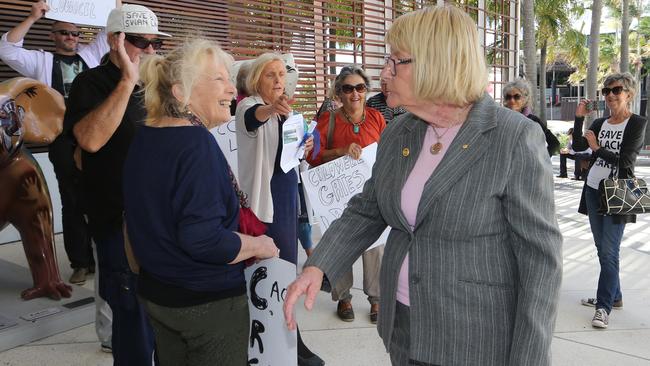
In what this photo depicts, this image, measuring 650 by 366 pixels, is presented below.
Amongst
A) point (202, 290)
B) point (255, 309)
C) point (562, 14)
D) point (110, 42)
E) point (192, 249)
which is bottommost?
point (255, 309)

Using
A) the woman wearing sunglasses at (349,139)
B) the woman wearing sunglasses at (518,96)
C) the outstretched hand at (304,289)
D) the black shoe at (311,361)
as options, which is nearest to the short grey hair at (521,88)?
the woman wearing sunglasses at (518,96)

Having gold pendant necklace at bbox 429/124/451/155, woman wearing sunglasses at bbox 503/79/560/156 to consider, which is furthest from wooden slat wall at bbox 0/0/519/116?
gold pendant necklace at bbox 429/124/451/155

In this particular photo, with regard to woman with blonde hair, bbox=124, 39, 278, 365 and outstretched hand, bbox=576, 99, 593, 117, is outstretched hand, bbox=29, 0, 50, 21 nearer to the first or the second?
woman with blonde hair, bbox=124, 39, 278, 365

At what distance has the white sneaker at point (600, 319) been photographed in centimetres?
430

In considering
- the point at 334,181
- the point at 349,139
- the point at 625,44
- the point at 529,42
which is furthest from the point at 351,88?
the point at 625,44

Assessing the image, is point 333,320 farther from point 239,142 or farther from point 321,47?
point 321,47

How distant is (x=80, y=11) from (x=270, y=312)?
3.16 metres

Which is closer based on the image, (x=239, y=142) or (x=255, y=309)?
(x=255, y=309)

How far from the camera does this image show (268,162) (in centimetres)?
340

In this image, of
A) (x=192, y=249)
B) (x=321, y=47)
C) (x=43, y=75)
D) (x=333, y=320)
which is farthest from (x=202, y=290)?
(x=321, y=47)

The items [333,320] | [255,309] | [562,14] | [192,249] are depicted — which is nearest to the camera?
[192,249]

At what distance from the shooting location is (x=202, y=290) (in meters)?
1.99

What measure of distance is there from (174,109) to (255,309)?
2.79ft

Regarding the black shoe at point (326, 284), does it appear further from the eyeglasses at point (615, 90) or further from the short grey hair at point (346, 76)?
the eyeglasses at point (615, 90)
